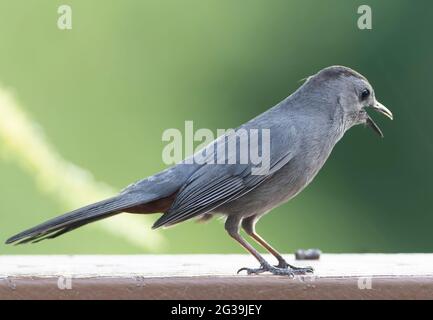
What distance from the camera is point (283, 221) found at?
4.90 m

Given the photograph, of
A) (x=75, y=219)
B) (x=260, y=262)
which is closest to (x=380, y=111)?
(x=260, y=262)

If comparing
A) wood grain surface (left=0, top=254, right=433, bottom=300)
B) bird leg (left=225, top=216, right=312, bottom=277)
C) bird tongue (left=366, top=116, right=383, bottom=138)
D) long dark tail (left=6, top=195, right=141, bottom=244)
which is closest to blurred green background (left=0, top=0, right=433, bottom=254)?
bird tongue (left=366, top=116, right=383, bottom=138)

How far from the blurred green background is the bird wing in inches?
46.6

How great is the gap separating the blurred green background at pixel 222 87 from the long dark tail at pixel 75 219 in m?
1.29

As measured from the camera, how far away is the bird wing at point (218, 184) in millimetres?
3441

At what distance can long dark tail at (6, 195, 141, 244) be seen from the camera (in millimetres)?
3125

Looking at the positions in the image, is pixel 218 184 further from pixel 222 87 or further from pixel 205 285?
pixel 222 87

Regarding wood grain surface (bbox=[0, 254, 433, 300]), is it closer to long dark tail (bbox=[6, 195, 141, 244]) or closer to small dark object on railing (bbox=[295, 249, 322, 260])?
long dark tail (bbox=[6, 195, 141, 244])

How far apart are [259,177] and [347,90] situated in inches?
25.8

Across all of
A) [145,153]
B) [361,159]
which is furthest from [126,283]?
[361,159]

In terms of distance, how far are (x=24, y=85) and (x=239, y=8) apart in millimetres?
1219

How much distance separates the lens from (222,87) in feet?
16.3

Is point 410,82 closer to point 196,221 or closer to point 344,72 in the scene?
point 344,72

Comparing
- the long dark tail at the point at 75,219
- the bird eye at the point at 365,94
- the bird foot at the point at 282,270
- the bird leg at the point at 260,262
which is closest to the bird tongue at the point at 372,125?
the bird eye at the point at 365,94
